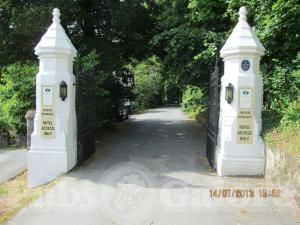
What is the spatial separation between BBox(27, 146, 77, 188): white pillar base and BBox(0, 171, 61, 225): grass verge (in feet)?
0.99

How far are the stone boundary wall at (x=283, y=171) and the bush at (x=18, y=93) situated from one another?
782 centimetres

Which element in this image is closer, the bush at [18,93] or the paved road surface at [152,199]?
the paved road surface at [152,199]

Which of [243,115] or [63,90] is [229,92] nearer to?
[243,115]

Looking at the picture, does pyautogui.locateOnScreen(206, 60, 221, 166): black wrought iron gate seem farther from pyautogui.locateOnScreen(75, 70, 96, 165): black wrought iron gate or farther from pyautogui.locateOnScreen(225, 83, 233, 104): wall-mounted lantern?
pyautogui.locateOnScreen(75, 70, 96, 165): black wrought iron gate

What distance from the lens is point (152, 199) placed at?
5.89m

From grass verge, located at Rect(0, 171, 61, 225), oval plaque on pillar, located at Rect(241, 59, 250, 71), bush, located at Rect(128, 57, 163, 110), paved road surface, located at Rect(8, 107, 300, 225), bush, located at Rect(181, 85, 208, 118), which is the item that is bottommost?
grass verge, located at Rect(0, 171, 61, 225)

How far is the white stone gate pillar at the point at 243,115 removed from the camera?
23.9ft

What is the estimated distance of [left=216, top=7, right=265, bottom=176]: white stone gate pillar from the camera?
7285mm

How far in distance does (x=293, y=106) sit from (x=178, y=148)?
4.27 metres

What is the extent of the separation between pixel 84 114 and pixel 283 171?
17.2 feet

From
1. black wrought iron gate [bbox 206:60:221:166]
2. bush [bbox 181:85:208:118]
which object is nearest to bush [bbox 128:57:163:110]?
bush [bbox 181:85:208:118]

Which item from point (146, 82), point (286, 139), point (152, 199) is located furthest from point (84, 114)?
point (146, 82)

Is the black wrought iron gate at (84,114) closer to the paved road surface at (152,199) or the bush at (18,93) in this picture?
the paved road surface at (152,199)
